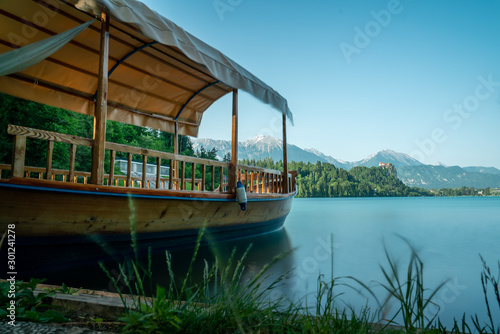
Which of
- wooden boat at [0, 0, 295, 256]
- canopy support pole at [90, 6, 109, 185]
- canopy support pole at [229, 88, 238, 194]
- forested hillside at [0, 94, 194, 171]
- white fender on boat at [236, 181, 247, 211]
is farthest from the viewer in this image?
forested hillside at [0, 94, 194, 171]

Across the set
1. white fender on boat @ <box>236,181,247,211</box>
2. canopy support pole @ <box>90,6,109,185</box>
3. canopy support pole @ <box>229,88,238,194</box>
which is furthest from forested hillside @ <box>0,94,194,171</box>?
canopy support pole @ <box>90,6,109,185</box>

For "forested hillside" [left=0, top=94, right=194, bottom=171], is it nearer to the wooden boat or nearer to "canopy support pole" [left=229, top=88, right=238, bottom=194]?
the wooden boat

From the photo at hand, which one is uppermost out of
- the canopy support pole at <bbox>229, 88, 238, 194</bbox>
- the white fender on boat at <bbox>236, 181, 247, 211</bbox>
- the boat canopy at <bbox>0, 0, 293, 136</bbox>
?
the boat canopy at <bbox>0, 0, 293, 136</bbox>

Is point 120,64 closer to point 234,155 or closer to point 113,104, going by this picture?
point 113,104

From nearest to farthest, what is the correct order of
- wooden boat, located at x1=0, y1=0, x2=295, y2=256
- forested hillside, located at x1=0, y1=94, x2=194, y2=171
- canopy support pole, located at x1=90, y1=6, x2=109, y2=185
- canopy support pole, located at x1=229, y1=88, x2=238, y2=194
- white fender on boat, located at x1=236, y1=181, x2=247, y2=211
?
wooden boat, located at x1=0, y1=0, x2=295, y2=256
canopy support pole, located at x1=90, y1=6, x2=109, y2=185
white fender on boat, located at x1=236, y1=181, x2=247, y2=211
canopy support pole, located at x1=229, y1=88, x2=238, y2=194
forested hillside, located at x1=0, y1=94, x2=194, y2=171

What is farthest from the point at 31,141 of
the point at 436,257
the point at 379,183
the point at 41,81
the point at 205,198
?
the point at 379,183

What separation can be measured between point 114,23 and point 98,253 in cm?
286

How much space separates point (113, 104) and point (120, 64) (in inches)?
49.3

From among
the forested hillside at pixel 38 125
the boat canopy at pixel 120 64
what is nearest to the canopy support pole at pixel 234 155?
the boat canopy at pixel 120 64

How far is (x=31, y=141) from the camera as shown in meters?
13.1

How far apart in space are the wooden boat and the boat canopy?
0.05ft

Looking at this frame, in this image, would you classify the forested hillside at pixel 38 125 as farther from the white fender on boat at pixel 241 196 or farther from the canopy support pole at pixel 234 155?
the white fender on boat at pixel 241 196

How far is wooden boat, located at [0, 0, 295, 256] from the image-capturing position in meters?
2.68

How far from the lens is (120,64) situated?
4.86m
